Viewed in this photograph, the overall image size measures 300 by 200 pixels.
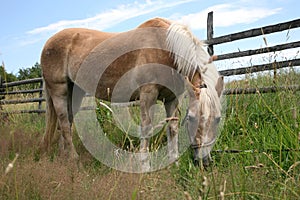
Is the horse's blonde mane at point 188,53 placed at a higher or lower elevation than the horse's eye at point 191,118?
higher

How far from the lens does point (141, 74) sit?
418 centimetres

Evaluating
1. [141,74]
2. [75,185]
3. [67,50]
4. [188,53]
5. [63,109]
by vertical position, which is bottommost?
[75,185]

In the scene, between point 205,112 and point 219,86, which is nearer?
point 205,112

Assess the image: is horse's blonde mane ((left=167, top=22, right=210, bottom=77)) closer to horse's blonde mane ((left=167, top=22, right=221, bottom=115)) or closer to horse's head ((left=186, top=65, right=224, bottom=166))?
horse's blonde mane ((left=167, top=22, right=221, bottom=115))

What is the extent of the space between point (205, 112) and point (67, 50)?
2.80 m

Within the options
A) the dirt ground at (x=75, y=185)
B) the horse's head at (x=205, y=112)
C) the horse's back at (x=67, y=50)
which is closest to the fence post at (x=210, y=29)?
the horse's back at (x=67, y=50)

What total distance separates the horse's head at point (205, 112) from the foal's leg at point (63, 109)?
2.17 meters

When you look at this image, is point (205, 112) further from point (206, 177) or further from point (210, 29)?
point (210, 29)

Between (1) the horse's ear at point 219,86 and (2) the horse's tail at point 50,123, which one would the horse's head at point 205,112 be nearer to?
(1) the horse's ear at point 219,86

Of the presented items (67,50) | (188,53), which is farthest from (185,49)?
(67,50)

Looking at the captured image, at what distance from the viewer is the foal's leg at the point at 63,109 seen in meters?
4.96

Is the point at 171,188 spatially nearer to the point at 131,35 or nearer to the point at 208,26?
the point at 131,35

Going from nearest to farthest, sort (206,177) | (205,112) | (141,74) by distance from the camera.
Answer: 1. (206,177)
2. (205,112)
3. (141,74)

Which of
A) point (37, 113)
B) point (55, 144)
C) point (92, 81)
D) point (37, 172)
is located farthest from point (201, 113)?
point (37, 113)
